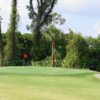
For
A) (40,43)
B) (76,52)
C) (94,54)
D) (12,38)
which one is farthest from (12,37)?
(76,52)

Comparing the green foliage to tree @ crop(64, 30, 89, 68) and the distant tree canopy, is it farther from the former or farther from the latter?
the distant tree canopy

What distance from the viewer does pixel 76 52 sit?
1069 inches

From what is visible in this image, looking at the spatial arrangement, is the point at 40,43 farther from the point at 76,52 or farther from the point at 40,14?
the point at 76,52

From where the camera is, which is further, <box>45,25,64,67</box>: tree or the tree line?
<box>45,25,64,67</box>: tree

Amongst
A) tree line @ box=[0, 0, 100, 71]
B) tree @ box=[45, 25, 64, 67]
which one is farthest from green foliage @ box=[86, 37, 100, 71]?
tree @ box=[45, 25, 64, 67]

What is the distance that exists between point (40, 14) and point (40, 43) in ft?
8.09

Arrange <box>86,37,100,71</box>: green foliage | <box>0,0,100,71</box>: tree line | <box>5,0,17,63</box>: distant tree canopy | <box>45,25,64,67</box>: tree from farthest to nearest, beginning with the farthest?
<box>5,0,17,63</box>: distant tree canopy
<box>45,25,64,67</box>: tree
<box>0,0,100,71</box>: tree line
<box>86,37,100,71</box>: green foliage

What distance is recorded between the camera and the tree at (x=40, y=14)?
34850 millimetres

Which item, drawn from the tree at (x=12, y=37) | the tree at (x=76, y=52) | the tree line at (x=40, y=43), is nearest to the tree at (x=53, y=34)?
the tree line at (x=40, y=43)

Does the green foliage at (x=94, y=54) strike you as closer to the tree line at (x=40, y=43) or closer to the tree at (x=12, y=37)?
the tree line at (x=40, y=43)

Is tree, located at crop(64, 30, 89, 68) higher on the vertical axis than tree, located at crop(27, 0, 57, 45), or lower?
lower

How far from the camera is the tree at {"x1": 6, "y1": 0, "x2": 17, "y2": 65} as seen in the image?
33.2 m

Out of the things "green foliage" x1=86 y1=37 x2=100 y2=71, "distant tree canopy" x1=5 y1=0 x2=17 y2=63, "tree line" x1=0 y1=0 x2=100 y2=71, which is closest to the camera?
"green foliage" x1=86 y1=37 x2=100 y2=71

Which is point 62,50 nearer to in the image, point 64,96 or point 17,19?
point 17,19
